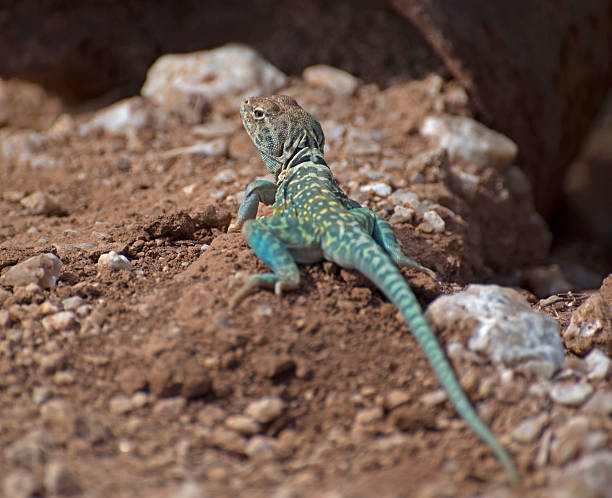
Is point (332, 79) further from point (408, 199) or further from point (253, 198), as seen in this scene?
point (253, 198)

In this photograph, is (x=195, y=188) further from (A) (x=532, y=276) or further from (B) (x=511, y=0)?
(B) (x=511, y=0)

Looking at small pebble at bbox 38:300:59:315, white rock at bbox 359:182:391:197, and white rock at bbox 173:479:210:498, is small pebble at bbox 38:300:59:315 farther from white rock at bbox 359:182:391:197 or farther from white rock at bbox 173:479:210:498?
white rock at bbox 359:182:391:197

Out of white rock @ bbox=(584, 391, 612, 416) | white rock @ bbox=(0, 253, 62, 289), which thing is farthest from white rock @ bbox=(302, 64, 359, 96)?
white rock @ bbox=(584, 391, 612, 416)

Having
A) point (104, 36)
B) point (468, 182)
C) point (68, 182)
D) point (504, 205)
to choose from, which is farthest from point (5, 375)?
point (104, 36)

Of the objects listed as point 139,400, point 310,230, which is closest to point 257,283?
point 310,230

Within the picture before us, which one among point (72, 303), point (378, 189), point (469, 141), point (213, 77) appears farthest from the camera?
point (213, 77)

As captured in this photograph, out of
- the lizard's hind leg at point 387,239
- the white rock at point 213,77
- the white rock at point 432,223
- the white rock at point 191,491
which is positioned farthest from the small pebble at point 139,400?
the white rock at point 213,77

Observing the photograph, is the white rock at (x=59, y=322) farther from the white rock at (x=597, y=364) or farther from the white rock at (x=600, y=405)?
the white rock at (x=597, y=364)
